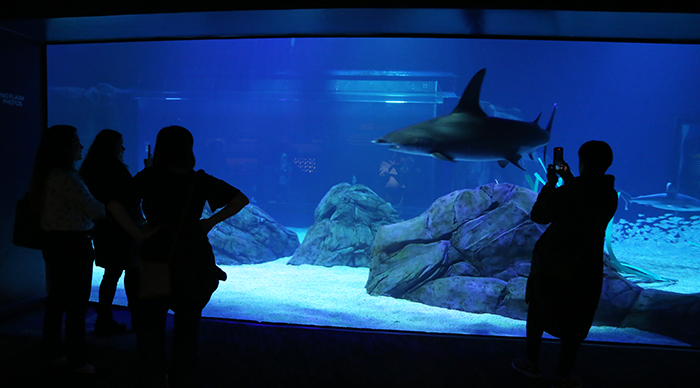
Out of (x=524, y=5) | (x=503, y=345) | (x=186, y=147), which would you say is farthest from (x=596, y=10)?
(x=186, y=147)

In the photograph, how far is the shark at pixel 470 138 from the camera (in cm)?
302

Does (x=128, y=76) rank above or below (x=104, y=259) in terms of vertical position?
above

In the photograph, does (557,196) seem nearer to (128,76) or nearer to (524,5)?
(524,5)

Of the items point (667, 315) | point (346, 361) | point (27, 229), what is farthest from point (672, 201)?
point (27, 229)

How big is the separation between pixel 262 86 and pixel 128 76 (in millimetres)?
11295

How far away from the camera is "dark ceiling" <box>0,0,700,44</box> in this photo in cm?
279

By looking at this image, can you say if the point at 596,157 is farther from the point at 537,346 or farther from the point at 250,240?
the point at 250,240

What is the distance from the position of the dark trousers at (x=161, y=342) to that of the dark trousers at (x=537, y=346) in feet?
6.65

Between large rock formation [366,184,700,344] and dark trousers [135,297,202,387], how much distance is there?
9.80ft

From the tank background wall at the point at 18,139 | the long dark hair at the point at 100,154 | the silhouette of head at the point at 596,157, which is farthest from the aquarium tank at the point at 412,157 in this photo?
the long dark hair at the point at 100,154

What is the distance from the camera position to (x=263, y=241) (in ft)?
28.1

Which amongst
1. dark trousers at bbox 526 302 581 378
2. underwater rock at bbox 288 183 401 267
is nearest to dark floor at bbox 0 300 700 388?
dark trousers at bbox 526 302 581 378

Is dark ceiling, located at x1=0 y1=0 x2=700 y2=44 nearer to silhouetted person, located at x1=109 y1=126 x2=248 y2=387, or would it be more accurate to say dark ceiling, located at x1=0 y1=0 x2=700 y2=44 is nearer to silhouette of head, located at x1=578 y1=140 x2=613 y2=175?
silhouette of head, located at x1=578 y1=140 x2=613 y2=175

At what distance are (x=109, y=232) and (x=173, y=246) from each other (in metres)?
1.49
